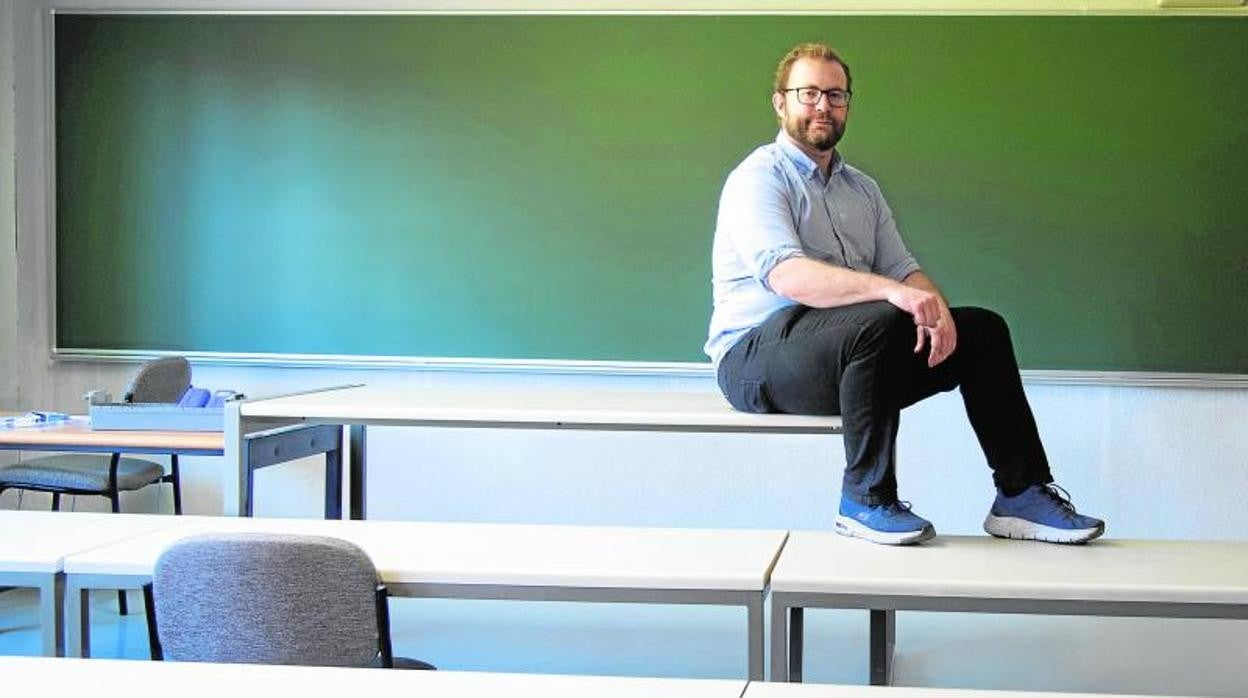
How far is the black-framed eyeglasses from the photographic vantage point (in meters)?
3.01

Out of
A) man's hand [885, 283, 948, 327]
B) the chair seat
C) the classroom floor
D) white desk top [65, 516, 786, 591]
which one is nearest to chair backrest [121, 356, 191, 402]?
the chair seat

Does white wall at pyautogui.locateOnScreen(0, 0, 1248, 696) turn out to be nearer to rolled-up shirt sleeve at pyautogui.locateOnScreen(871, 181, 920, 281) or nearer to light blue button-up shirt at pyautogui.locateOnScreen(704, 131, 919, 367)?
rolled-up shirt sleeve at pyautogui.locateOnScreen(871, 181, 920, 281)

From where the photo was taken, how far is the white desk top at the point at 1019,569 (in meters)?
2.27

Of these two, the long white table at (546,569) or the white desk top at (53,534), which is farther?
the white desk top at (53,534)

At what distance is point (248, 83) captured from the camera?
5.53 meters

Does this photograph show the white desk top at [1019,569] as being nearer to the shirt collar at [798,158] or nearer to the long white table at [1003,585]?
the long white table at [1003,585]

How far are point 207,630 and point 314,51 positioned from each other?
365cm

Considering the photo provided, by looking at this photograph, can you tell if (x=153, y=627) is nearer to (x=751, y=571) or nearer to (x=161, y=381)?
(x=751, y=571)

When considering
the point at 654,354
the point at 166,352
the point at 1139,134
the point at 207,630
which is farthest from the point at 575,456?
the point at 207,630

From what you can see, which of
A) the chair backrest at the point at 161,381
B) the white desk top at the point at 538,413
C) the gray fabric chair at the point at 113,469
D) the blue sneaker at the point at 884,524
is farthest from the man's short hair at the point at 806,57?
the chair backrest at the point at 161,381

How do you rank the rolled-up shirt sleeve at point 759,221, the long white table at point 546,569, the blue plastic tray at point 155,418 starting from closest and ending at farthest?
the long white table at point 546,569 → the rolled-up shirt sleeve at point 759,221 → the blue plastic tray at point 155,418

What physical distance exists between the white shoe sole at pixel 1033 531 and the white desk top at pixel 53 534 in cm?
165

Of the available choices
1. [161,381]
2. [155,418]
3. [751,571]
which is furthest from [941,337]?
[161,381]

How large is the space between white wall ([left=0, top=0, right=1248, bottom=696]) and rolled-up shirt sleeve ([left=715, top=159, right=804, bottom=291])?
77.0 inches
